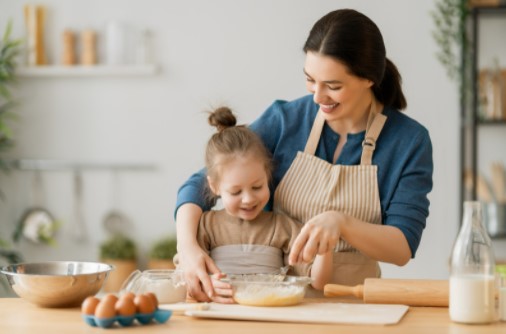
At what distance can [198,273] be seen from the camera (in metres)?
2.05

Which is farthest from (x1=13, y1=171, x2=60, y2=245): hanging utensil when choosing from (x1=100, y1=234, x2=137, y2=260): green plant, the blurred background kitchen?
(x1=100, y1=234, x2=137, y2=260): green plant

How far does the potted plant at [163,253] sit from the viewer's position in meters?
4.86

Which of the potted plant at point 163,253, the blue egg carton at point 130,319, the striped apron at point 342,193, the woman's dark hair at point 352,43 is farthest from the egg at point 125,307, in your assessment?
the potted plant at point 163,253

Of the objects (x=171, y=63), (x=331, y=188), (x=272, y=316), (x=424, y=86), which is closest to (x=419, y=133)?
(x=331, y=188)

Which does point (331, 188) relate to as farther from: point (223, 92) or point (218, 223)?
point (223, 92)

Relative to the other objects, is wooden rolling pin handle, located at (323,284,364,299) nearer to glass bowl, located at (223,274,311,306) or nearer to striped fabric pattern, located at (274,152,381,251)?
glass bowl, located at (223,274,311,306)

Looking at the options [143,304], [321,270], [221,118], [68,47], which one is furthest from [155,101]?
[143,304]

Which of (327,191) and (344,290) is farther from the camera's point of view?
(327,191)

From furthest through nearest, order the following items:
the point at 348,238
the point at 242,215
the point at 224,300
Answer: the point at 242,215
the point at 348,238
the point at 224,300

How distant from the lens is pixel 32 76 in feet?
17.0

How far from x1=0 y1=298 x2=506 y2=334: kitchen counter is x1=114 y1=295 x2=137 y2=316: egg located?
33 mm

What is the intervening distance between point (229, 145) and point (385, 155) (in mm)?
426

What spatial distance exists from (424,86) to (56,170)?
7.24 ft

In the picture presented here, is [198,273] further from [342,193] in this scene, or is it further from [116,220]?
[116,220]
